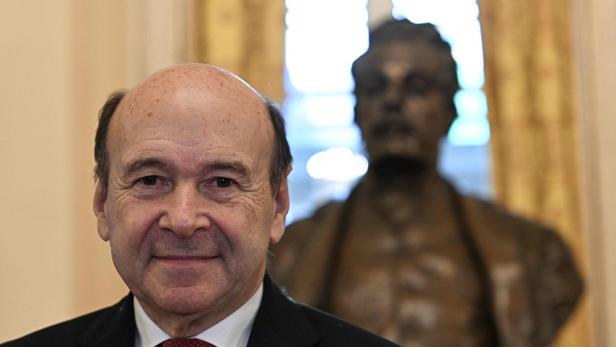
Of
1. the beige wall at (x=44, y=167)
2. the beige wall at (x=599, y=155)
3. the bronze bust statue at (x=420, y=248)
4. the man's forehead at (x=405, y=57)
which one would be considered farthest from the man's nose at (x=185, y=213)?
the beige wall at (x=599, y=155)

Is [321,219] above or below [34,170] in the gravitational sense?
below

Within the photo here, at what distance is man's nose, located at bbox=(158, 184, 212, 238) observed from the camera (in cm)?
228

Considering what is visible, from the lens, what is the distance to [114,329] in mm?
2467

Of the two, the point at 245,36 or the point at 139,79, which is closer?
the point at 139,79

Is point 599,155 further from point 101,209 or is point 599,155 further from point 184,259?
point 184,259

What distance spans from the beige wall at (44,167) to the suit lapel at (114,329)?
9.94 feet

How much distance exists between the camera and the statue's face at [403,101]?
4.88 meters

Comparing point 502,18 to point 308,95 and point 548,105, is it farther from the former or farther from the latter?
point 308,95

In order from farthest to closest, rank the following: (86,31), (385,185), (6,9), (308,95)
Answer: (308,95) < (86,31) < (6,9) < (385,185)

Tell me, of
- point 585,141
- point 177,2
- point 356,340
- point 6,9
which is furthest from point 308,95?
point 356,340

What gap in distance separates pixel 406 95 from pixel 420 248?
0.60 m

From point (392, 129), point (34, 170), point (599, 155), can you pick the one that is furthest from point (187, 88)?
point (599, 155)

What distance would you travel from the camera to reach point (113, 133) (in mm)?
2467

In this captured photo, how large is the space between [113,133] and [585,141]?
16.0 feet
